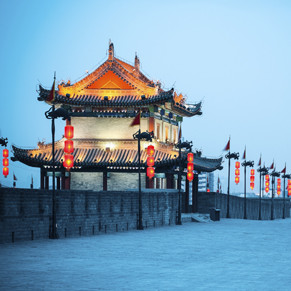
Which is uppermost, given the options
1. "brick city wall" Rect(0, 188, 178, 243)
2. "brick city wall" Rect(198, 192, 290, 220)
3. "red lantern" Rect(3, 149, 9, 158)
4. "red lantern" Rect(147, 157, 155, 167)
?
"red lantern" Rect(3, 149, 9, 158)

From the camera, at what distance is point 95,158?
157 ft

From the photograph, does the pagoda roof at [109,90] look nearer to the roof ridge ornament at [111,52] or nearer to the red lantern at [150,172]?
the roof ridge ornament at [111,52]

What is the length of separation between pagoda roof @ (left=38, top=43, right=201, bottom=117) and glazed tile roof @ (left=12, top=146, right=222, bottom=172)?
12.9 feet

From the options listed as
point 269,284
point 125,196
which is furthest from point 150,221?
point 269,284

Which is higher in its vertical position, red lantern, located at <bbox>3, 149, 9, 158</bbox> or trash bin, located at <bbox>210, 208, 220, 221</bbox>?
red lantern, located at <bbox>3, 149, 9, 158</bbox>

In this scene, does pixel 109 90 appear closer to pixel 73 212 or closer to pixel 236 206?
pixel 236 206

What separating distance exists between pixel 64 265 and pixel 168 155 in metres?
32.8

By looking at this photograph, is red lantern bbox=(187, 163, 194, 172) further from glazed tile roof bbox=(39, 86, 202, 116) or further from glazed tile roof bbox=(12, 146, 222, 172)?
glazed tile roof bbox=(39, 86, 202, 116)

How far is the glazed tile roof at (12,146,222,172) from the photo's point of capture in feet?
153

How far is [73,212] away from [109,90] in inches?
944

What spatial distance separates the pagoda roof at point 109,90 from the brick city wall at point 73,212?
41.3 ft

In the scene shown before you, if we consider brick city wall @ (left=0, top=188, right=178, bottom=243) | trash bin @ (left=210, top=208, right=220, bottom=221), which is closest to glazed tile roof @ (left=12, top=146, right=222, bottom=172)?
trash bin @ (left=210, top=208, right=220, bottom=221)

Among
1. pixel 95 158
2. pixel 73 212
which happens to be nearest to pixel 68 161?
pixel 95 158

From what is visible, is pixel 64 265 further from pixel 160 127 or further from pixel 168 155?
pixel 160 127
